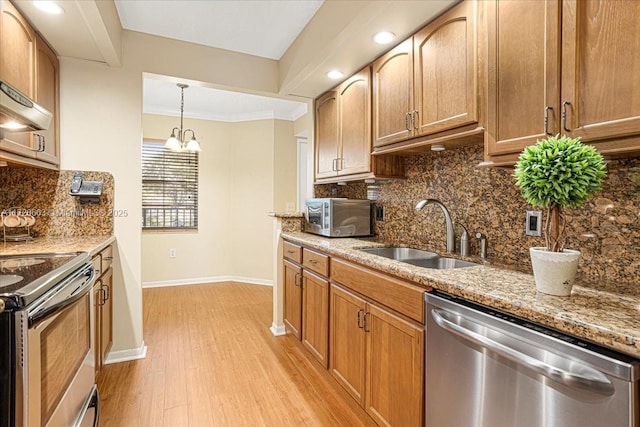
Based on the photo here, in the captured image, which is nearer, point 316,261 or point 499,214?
point 499,214

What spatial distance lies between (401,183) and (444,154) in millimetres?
458

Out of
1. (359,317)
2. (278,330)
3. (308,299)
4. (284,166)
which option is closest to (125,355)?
(278,330)

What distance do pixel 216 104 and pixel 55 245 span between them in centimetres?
289

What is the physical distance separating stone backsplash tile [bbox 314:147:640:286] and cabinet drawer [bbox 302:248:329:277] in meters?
0.60

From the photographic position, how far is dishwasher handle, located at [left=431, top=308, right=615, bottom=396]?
0.78 meters

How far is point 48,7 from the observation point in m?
1.78

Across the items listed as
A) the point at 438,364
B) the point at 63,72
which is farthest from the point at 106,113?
the point at 438,364

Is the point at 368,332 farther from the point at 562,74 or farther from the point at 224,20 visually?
the point at 224,20

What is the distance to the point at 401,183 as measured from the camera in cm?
248

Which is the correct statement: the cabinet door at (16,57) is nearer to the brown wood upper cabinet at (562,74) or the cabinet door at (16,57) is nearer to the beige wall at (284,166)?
the brown wood upper cabinet at (562,74)

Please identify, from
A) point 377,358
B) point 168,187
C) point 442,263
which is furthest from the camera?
point 168,187

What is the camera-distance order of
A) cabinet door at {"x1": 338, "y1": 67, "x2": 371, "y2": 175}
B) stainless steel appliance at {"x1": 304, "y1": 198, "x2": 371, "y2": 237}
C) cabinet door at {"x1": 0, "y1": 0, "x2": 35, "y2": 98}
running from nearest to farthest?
cabinet door at {"x1": 0, "y1": 0, "x2": 35, "y2": 98}
cabinet door at {"x1": 338, "y1": 67, "x2": 371, "y2": 175}
stainless steel appliance at {"x1": 304, "y1": 198, "x2": 371, "y2": 237}

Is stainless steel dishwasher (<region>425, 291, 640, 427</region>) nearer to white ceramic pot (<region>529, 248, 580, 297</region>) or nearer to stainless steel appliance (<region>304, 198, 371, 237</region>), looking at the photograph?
white ceramic pot (<region>529, 248, 580, 297</region>)

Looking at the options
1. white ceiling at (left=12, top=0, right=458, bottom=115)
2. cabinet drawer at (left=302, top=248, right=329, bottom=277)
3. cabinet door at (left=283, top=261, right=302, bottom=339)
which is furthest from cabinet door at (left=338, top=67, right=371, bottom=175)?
cabinet door at (left=283, top=261, right=302, bottom=339)
